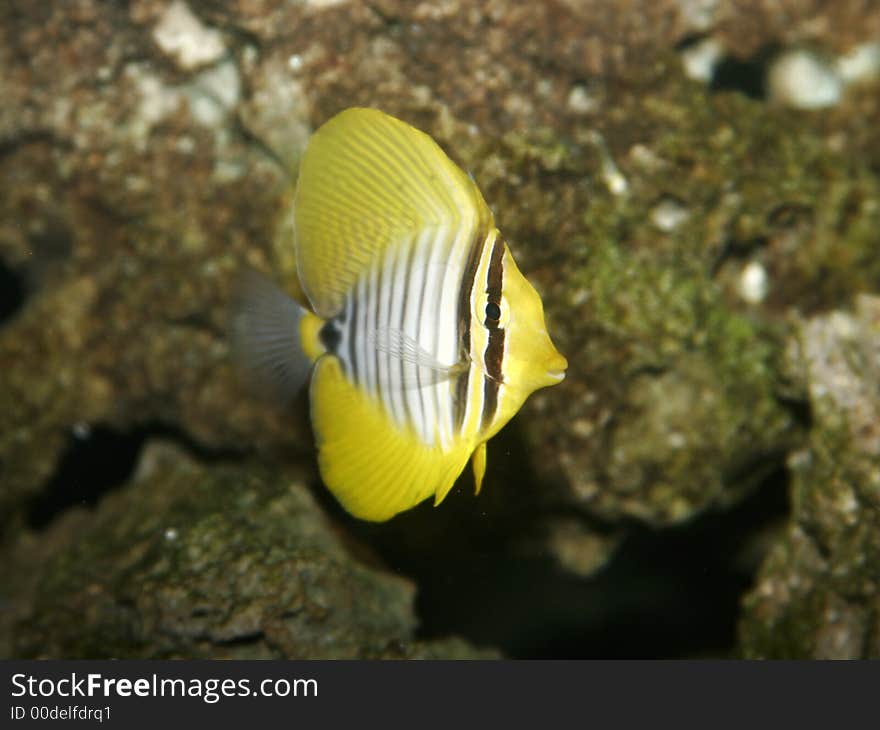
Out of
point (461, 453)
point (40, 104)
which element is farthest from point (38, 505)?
point (461, 453)

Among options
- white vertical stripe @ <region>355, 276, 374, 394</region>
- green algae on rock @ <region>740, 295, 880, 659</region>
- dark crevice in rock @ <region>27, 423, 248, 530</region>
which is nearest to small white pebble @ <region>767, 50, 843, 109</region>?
green algae on rock @ <region>740, 295, 880, 659</region>

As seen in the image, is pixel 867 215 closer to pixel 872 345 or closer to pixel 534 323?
pixel 872 345

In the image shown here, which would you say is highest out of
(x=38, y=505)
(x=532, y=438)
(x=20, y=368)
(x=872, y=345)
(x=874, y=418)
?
(x=872, y=345)

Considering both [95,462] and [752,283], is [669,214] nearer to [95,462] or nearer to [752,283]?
[752,283]

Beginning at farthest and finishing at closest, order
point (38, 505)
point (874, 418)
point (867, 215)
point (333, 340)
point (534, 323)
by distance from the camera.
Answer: point (38, 505) → point (867, 215) → point (874, 418) → point (333, 340) → point (534, 323)


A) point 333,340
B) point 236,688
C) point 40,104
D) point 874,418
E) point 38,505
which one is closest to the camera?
point 333,340

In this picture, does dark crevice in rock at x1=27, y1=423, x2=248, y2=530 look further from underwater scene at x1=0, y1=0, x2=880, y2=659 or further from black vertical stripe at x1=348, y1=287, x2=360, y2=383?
black vertical stripe at x1=348, y1=287, x2=360, y2=383

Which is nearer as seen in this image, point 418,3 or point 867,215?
point 418,3
